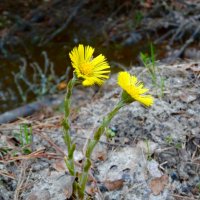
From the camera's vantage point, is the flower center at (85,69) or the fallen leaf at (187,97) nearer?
the flower center at (85,69)

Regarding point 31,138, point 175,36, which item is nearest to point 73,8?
point 175,36

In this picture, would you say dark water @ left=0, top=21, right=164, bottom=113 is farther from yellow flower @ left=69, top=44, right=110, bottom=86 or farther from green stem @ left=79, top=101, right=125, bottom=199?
yellow flower @ left=69, top=44, right=110, bottom=86

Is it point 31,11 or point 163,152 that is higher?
point 163,152

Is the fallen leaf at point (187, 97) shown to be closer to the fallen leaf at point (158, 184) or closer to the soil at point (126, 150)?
the soil at point (126, 150)

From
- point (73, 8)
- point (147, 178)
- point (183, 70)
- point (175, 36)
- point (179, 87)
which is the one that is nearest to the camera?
point (147, 178)

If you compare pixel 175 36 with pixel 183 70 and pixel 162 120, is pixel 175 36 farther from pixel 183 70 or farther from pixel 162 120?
pixel 162 120

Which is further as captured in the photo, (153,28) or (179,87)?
(153,28)

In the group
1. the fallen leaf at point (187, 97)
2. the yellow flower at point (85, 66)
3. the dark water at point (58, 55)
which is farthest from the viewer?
the dark water at point (58, 55)

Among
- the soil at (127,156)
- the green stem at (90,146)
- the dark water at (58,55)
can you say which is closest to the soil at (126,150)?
the soil at (127,156)
